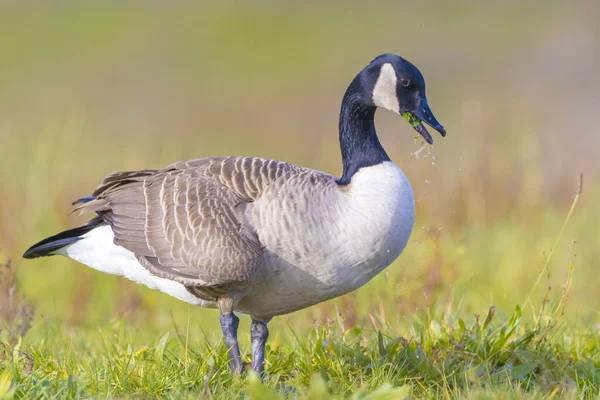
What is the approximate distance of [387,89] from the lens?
16.1ft

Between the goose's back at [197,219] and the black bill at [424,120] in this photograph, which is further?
the black bill at [424,120]

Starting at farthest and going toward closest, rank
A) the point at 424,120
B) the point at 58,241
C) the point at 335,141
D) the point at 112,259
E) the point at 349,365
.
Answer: the point at 335,141 < the point at 58,241 < the point at 112,259 < the point at 424,120 < the point at 349,365

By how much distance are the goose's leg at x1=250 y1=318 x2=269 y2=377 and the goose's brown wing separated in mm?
512

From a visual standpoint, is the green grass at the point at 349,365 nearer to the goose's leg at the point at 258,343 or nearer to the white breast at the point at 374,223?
the goose's leg at the point at 258,343

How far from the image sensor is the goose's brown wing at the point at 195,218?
454 cm

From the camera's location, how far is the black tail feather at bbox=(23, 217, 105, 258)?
532 cm

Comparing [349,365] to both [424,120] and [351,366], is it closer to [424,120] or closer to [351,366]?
[351,366]

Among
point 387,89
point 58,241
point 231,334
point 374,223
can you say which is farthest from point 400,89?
point 58,241

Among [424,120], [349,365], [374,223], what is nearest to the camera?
[374,223]

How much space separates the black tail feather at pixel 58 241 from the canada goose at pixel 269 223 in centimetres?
15

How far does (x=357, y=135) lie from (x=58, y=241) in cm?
211

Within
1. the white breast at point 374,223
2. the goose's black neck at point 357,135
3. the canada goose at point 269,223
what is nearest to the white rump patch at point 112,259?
the canada goose at point 269,223

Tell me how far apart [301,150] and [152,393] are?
10.8 meters

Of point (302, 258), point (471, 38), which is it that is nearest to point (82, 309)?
point (302, 258)
